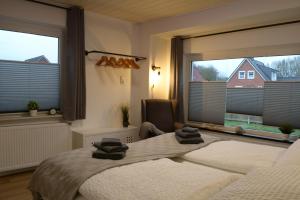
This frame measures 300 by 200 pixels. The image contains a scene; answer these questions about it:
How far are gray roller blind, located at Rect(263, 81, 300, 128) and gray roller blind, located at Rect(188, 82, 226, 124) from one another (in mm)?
734

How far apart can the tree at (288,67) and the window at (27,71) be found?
11.1 feet

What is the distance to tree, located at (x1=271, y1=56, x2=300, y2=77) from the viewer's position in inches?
137

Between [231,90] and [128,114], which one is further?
[128,114]

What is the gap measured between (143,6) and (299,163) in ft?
9.35

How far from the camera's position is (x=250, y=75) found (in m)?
3.88

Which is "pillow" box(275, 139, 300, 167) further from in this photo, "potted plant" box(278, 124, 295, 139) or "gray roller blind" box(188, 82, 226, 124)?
"gray roller blind" box(188, 82, 226, 124)

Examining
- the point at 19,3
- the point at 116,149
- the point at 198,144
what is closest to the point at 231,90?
the point at 198,144

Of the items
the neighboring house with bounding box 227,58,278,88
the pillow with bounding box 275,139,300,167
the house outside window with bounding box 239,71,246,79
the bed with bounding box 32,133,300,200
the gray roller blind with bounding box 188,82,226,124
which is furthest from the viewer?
the gray roller blind with bounding box 188,82,226,124

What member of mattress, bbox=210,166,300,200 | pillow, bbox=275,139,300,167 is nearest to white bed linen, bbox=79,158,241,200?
mattress, bbox=210,166,300,200

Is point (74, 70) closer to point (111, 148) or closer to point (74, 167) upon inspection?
point (111, 148)

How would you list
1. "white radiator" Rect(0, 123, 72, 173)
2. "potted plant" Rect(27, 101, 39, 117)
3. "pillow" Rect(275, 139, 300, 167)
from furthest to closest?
1. "potted plant" Rect(27, 101, 39, 117)
2. "white radiator" Rect(0, 123, 72, 173)
3. "pillow" Rect(275, 139, 300, 167)

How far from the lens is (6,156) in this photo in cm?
319

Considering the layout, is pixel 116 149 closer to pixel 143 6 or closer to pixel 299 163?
pixel 299 163

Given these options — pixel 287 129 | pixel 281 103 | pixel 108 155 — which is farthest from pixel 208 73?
pixel 108 155
